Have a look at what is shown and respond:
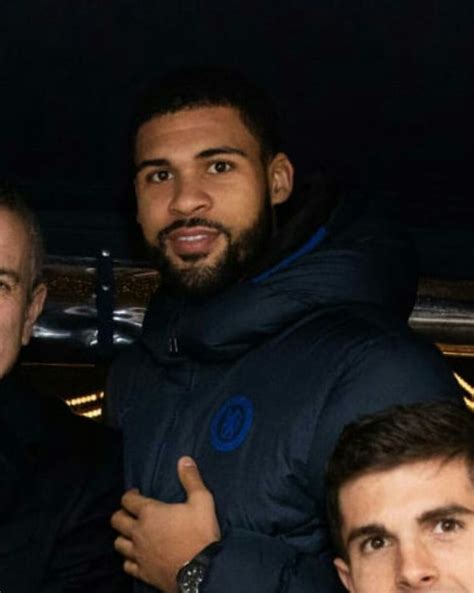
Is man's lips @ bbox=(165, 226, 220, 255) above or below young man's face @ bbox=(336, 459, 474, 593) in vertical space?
above

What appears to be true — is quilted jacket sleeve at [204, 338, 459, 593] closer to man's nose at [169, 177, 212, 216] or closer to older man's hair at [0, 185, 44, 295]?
man's nose at [169, 177, 212, 216]

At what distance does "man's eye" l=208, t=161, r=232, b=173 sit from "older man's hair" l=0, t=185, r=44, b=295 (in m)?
0.28

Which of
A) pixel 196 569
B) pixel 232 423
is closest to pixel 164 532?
pixel 196 569

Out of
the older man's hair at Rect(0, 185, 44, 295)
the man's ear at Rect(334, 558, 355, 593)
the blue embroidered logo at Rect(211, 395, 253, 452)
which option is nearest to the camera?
the man's ear at Rect(334, 558, 355, 593)

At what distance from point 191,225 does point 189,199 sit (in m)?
0.04

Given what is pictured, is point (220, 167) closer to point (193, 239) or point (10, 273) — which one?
point (193, 239)

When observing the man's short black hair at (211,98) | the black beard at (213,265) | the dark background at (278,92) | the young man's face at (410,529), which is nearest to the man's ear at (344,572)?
the young man's face at (410,529)

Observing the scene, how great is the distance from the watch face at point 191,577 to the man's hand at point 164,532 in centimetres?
2

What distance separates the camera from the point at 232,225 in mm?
1957

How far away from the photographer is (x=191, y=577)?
5.43 ft

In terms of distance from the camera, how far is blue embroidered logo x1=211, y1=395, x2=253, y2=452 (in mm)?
1757

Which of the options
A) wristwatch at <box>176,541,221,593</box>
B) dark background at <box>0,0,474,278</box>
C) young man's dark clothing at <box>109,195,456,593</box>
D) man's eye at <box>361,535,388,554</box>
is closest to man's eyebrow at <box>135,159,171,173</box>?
young man's dark clothing at <box>109,195,456,593</box>

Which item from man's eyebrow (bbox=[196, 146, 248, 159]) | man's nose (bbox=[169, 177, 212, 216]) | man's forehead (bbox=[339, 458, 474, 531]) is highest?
man's eyebrow (bbox=[196, 146, 248, 159])

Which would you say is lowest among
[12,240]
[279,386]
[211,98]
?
[279,386]
